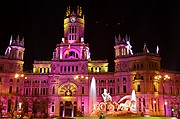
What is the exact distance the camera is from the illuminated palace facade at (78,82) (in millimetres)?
84000

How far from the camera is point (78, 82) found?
9019cm

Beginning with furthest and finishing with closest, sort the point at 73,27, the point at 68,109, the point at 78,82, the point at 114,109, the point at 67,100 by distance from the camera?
1. the point at 73,27
2. the point at 78,82
3. the point at 68,109
4. the point at 67,100
5. the point at 114,109

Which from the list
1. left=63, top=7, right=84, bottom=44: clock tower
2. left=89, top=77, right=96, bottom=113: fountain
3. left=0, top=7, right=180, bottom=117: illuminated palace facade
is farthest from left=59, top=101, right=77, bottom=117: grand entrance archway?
left=63, top=7, right=84, bottom=44: clock tower

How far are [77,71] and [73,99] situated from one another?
964 cm

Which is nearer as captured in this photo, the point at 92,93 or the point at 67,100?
the point at 67,100

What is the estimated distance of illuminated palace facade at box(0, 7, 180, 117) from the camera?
8400 centimetres

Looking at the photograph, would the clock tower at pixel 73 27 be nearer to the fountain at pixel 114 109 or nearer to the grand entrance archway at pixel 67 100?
the grand entrance archway at pixel 67 100

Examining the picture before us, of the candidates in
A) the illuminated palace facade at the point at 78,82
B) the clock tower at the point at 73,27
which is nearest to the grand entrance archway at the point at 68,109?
the illuminated palace facade at the point at 78,82

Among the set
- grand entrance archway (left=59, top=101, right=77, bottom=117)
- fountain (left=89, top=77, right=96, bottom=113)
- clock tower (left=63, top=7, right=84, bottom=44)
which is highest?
clock tower (left=63, top=7, right=84, bottom=44)

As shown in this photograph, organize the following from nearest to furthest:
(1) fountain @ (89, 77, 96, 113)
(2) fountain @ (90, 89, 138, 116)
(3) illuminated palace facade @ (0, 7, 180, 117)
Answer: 1. (2) fountain @ (90, 89, 138, 116)
2. (3) illuminated palace facade @ (0, 7, 180, 117)
3. (1) fountain @ (89, 77, 96, 113)

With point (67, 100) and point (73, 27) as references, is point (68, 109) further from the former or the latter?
point (73, 27)

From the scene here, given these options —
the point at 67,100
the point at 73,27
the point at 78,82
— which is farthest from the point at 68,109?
the point at 73,27

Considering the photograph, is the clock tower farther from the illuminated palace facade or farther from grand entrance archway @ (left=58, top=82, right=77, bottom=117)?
grand entrance archway @ (left=58, top=82, right=77, bottom=117)

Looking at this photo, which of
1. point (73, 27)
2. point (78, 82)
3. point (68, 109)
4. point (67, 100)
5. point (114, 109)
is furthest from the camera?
point (73, 27)
